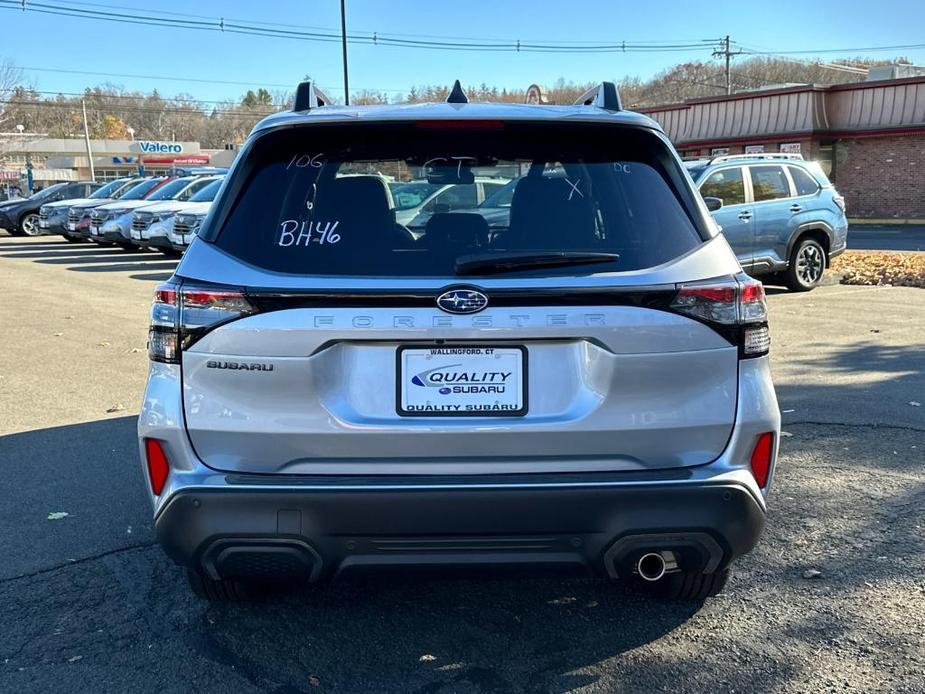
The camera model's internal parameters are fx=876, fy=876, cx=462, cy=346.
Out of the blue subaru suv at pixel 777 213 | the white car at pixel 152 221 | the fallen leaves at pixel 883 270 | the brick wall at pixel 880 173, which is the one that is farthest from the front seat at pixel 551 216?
the brick wall at pixel 880 173

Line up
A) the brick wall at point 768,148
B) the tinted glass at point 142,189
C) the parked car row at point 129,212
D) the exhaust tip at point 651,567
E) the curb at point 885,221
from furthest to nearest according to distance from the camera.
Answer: the brick wall at point 768,148, the curb at point 885,221, the tinted glass at point 142,189, the parked car row at point 129,212, the exhaust tip at point 651,567

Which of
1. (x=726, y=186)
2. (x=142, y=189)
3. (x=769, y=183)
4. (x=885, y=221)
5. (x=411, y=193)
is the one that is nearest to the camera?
(x=411, y=193)

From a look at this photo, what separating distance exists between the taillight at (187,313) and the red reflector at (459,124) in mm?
866

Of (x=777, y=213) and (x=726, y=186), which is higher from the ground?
(x=726, y=186)

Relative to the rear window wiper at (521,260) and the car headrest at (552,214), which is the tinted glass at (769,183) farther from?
the rear window wiper at (521,260)

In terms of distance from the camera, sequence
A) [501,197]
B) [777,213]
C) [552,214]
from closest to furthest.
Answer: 1. [552,214]
2. [501,197]
3. [777,213]

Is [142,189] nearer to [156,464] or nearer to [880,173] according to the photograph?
[156,464]

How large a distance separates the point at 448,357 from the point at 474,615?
1259mm

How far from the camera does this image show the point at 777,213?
1216 cm

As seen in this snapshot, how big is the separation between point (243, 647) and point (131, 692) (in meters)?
0.40

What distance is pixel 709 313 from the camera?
2730mm

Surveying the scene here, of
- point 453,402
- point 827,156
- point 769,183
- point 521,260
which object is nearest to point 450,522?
point 453,402

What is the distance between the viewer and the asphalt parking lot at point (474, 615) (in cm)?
295

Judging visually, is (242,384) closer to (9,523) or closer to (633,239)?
(633,239)
